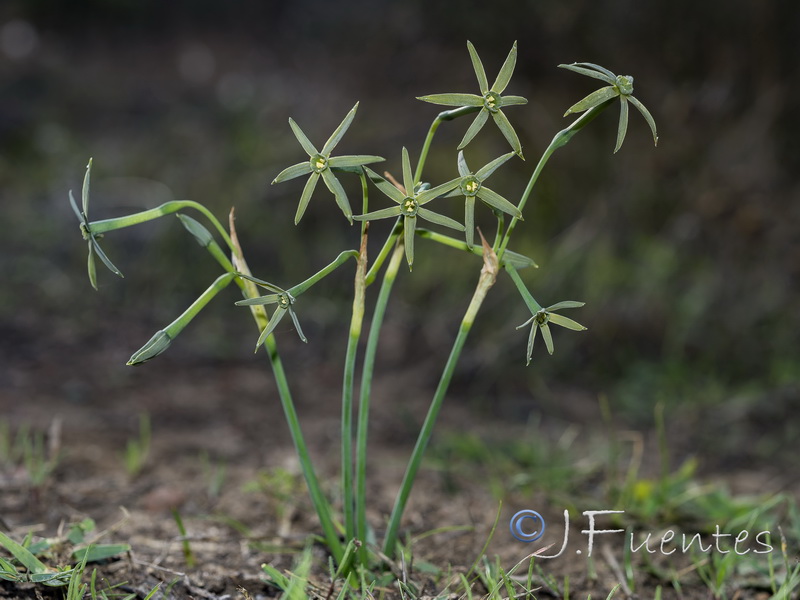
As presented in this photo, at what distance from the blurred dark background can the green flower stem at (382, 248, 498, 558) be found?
4.85 feet

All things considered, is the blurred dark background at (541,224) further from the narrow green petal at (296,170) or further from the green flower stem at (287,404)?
the narrow green petal at (296,170)

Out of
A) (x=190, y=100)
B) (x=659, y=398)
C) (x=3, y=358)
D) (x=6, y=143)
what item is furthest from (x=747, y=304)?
(x=6, y=143)

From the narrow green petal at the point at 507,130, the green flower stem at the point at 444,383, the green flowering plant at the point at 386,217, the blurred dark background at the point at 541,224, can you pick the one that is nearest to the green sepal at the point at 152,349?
the green flowering plant at the point at 386,217

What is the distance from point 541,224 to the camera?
11.5ft

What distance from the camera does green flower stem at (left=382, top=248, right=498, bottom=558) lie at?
1.17 meters

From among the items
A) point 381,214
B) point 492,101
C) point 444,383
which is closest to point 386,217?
point 381,214

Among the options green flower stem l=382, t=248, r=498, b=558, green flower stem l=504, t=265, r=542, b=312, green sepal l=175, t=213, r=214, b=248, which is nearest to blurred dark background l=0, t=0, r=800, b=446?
green flower stem l=382, t=248, r=498, b=558

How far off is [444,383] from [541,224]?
2377 millimetres

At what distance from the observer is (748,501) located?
184cm

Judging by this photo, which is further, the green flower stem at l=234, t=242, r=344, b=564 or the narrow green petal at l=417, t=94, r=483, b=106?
the green flower stem at l=234, t=242, r=344, b=564

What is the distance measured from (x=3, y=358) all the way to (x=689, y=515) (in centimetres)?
235

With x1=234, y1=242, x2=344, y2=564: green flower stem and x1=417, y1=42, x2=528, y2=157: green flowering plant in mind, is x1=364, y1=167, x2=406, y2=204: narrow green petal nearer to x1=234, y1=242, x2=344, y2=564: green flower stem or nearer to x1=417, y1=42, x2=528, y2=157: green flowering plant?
x1=417, y1=42, x2=528, y2=157: green flowering plant

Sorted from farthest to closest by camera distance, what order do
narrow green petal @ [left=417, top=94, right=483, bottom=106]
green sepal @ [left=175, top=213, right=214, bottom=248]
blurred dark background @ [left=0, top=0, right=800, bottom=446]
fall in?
blurred dark background @ [left=0, top=0, right=800, bottom=446], green sepal @ [left=175, top=213, right=214, bottom=248], narrow green petal @ [left=417, top=94, right=483, bottom=106]

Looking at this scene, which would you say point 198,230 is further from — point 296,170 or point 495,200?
point 495,200
